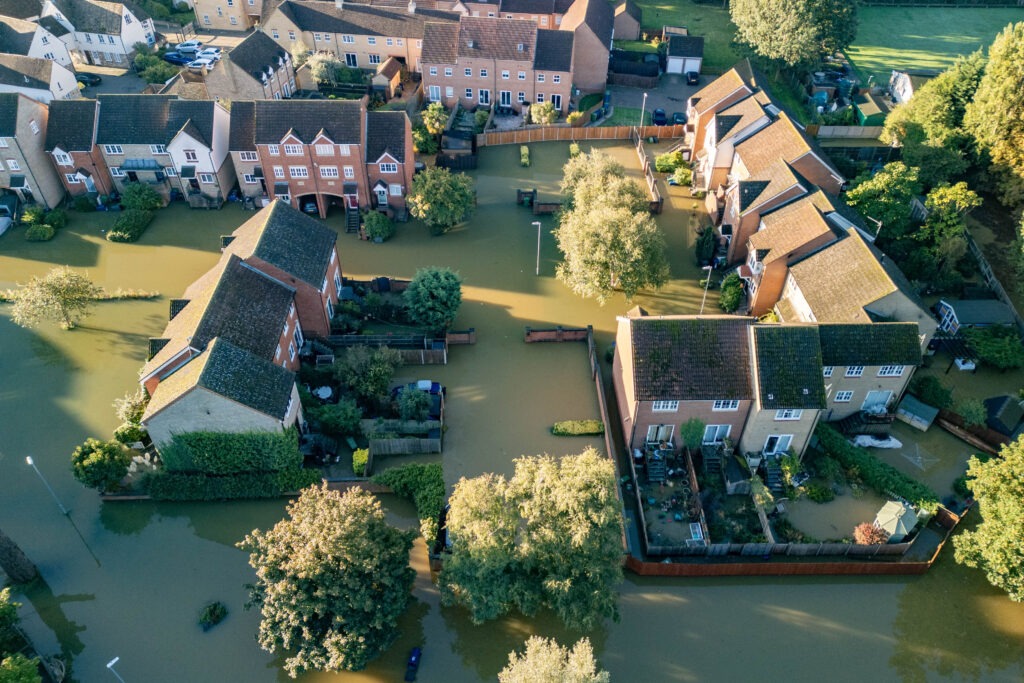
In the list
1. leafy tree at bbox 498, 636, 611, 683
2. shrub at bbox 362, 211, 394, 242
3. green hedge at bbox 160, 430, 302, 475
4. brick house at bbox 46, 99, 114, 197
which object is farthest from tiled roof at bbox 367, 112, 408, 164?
leafy tree at bbox 498, 636, 611, 683

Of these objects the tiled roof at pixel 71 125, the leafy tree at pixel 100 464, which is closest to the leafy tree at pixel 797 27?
the tiled roof at pixel 71 125

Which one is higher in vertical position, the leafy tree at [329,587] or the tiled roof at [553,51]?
the tiled roof at [553,51]

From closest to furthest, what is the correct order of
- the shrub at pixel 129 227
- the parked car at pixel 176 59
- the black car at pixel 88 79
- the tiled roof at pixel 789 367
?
the tiled roof at pixel 789 367, the shrub at pixel 129 227, the black car at pixel 88 79, the parked car at pixel 176 59

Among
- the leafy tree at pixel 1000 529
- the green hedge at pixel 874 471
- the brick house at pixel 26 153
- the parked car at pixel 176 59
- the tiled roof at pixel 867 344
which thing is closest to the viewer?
the leafy tree at pixel 1000 529

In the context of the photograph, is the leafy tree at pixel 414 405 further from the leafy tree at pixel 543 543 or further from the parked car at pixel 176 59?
the parked car at pixel 176 59

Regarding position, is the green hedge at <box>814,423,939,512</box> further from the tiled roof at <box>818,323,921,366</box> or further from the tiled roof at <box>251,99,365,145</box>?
the tiled roof at <box>251,99,365,145</box>

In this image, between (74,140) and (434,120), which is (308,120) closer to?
(434,120)

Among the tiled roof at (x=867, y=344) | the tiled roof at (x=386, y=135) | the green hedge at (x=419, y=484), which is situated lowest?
the green hedge at (x=419, y=484)
